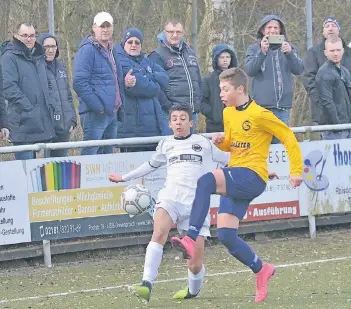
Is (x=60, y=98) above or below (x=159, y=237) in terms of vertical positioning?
above

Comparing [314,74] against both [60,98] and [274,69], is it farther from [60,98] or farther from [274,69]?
[60,98]

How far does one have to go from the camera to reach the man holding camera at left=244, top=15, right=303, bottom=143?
49.8 ft

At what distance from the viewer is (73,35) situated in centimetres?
2106

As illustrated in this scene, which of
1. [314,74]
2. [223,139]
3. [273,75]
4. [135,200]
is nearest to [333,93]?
[314,74]

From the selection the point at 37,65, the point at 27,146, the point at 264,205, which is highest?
the point at 37,65

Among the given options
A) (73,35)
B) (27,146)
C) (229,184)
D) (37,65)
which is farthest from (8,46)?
(73,35)

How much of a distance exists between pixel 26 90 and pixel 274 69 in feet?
11.1

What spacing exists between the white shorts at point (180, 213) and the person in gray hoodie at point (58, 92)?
10.8 feet

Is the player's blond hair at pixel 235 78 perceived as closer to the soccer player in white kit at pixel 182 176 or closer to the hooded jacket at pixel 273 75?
the soccer player in white kit at pixel 182 176

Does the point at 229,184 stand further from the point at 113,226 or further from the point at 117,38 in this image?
the point at 117,38

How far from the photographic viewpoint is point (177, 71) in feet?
48.9

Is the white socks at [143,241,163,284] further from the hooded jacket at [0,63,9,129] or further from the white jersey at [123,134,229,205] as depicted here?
the hooded jacket at [0,63,9,129]

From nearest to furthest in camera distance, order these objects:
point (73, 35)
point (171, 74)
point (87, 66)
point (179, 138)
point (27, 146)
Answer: point (179, 138) → point (27, 146) → point (87, 66) → point (171, 74) → point (73, 35)

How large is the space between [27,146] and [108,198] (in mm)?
1174
